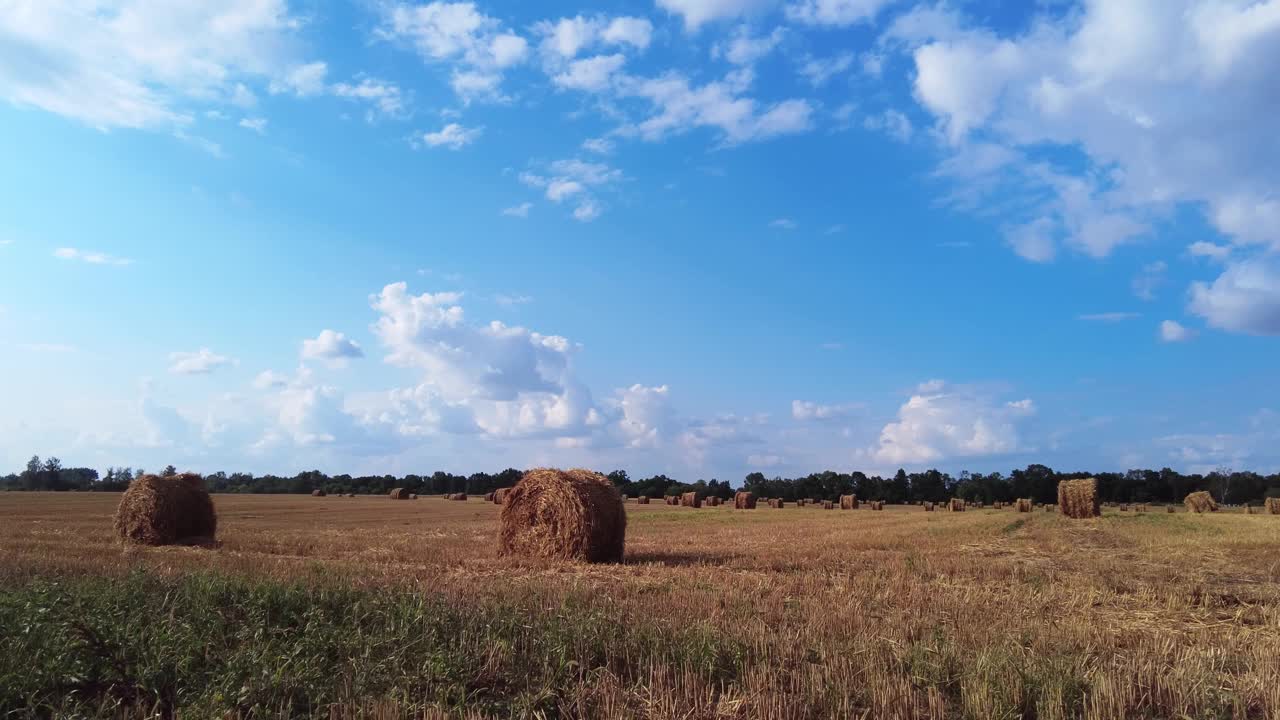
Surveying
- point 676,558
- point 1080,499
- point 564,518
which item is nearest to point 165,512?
point 564,518

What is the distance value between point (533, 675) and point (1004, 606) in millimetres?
5128

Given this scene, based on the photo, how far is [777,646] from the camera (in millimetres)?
5633

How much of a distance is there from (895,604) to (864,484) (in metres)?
96.2

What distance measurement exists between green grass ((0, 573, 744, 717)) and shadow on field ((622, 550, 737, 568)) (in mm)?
6115

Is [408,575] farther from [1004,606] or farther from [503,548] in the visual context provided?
[1004,606]

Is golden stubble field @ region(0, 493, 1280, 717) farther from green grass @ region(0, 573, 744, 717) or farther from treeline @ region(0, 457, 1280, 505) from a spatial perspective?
treeline @ region(0, 457, 1280, 505)

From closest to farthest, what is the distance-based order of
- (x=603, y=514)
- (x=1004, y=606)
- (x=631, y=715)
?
(x=631, y=715), (x=1004, y=606), (x=603, y=514)

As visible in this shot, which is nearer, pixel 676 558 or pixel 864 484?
pixel 676 558

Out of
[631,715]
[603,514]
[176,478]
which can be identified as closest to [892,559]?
[603,514]

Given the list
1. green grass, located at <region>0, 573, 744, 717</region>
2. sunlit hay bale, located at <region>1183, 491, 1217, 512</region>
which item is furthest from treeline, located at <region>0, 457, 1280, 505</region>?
green grass, located at <region>0, 573, 744, 717</region>

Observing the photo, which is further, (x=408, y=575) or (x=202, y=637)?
(x=408, y=575)

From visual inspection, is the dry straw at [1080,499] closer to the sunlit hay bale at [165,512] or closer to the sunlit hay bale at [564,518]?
the sunlit hay bale at [564,518]

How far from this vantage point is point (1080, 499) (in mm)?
32156

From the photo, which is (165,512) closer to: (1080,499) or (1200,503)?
(1080,499)
